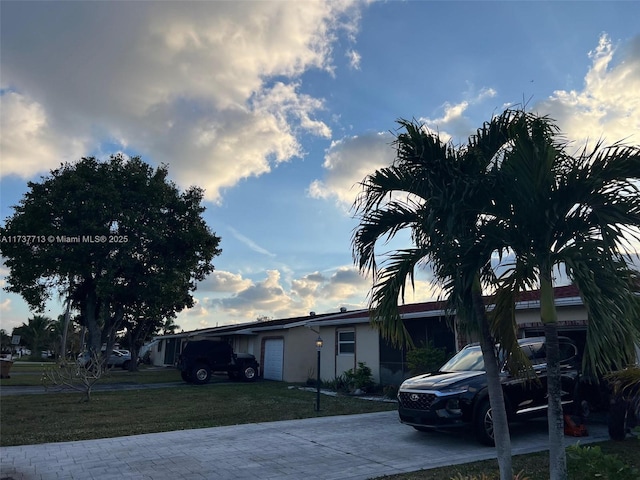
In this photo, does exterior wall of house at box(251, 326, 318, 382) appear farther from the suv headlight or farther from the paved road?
the suv headlight

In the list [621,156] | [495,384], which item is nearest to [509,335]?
[495,384]

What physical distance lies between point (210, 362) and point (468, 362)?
15.5 meters

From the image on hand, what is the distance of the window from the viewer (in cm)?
1872

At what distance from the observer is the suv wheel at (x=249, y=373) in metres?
22.5

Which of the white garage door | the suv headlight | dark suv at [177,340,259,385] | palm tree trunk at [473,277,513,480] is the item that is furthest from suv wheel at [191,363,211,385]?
palm tree trunk at [473,277,513,480]

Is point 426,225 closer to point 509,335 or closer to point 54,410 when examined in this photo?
point 509,335

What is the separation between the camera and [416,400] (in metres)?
8.31

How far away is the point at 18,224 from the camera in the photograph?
2441 cm

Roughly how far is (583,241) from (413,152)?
180 cm

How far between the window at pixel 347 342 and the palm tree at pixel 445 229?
13745mm

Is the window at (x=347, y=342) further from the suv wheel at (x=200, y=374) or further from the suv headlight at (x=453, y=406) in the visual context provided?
the suv headlight at (x=453, y=406)

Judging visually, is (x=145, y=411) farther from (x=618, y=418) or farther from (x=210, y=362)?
(x=618, y=418)

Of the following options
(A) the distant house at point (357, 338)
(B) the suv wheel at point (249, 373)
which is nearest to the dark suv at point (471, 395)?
(A) the distant house at point (357, 338)

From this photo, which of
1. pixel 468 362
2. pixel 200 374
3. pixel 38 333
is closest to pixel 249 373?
pixel 200 374
